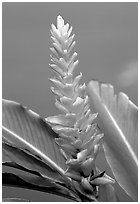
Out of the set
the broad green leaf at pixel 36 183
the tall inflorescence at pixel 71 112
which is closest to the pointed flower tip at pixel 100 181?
the tall inflorescence at pixel 71 112

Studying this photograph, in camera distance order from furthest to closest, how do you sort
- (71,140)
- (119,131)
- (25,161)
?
→ (119,131), (25,161), (71,140)

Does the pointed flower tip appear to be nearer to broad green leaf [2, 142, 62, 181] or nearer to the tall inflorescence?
the tall inflorescence

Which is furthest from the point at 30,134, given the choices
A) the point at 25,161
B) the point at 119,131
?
the point at 119,131

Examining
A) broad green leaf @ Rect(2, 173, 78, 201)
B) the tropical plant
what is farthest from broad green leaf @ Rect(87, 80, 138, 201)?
broad green leaf @ Rect(2, 173, 78, 201)

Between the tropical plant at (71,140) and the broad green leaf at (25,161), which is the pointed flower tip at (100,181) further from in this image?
the broad green leaf at (25,161)

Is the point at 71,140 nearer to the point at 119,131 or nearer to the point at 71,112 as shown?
the point at 71,112

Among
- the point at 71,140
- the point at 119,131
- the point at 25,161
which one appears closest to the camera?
the point at 71,140

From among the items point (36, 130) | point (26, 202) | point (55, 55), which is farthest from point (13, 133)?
point (55, 55)

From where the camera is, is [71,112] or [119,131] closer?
[71,112]
